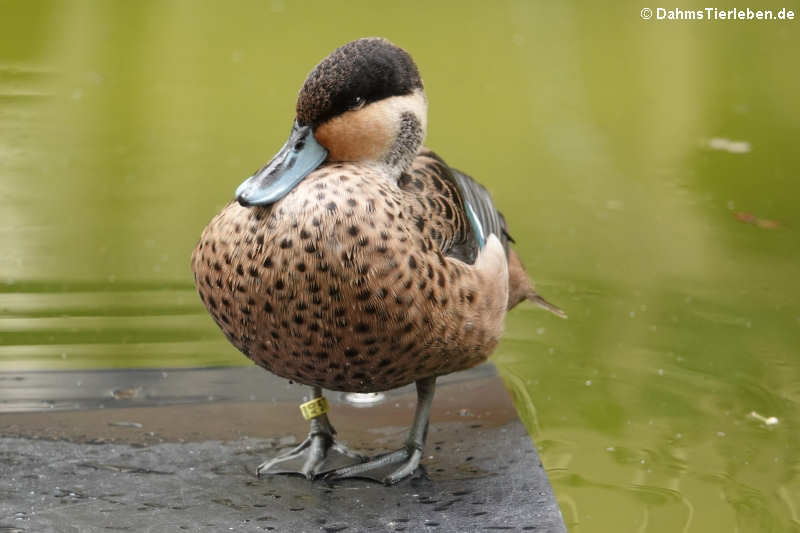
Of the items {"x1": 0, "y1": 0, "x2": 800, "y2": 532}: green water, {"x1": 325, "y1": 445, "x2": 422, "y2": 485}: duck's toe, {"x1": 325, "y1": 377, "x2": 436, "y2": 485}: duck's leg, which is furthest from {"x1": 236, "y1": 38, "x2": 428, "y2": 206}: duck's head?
{"x1": 0, "y1": 0, "x2": 800, "y2": 532}: green water

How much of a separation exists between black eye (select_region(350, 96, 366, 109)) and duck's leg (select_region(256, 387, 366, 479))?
2.15 ft

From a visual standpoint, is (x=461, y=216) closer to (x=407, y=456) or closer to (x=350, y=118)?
(x=350, y=118)

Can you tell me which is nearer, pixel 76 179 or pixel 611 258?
pixel 611 258

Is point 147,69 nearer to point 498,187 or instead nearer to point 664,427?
point 498,187

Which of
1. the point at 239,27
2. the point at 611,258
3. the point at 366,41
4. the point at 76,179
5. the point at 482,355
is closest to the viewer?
the point at 366,41

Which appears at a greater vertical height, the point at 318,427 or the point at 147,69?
the point at 147,69

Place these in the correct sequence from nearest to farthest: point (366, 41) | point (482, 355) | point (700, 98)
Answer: point (366, 41)
point (482, 355)
point (700, 98)

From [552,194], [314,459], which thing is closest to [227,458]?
[314,459]

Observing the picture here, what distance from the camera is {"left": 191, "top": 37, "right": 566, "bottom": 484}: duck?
2266mm

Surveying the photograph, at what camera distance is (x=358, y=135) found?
238cm

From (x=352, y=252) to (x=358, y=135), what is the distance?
26 centimetres

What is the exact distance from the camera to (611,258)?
4.02m

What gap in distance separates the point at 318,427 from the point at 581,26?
369cm

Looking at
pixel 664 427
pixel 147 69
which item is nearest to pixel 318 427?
pixel 664 427
